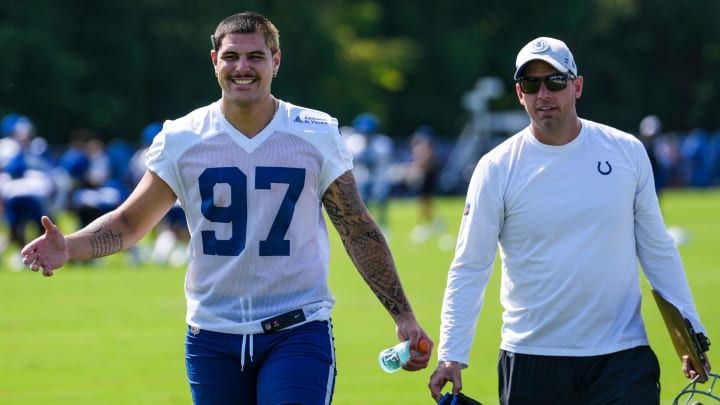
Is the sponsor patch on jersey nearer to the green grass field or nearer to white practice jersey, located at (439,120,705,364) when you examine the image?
white practice jersey, located at (439,120,705,364)

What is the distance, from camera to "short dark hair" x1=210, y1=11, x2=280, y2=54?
244 inches

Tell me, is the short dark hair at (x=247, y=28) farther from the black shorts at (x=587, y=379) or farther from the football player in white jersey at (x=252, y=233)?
the black shorts at (x=587, y=379)

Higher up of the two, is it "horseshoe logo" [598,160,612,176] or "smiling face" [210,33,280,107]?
"smiling face" [210,33,280,107]

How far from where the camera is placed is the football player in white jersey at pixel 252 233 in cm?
607

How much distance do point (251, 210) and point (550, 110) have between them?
1391 mm

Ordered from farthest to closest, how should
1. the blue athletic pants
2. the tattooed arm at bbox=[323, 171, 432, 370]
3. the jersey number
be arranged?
the tattooed arm at bbox=[323, 171, 432, 370] < the jersey number < the blue athletic pants

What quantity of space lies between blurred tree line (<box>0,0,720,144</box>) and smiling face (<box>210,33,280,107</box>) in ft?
126

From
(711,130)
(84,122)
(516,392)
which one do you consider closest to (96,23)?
(84,122)

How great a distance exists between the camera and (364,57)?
68062 mm

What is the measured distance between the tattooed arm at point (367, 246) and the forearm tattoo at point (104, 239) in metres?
0.93

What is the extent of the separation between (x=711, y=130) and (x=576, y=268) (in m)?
72.2

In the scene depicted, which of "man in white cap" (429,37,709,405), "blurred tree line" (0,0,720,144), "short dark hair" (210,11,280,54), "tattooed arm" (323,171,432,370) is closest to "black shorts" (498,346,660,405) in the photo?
"man in white cap" (429,37,709,405)

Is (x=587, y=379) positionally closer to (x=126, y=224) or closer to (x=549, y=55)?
(x=549, y=55)

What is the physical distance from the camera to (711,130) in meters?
76.3
